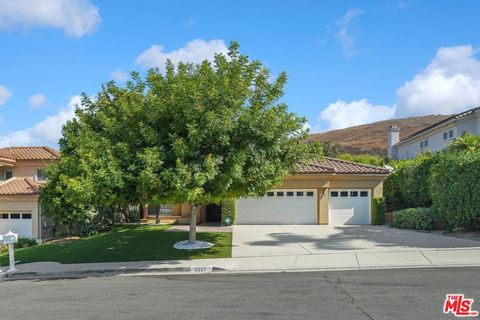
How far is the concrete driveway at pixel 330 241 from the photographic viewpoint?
1515cm

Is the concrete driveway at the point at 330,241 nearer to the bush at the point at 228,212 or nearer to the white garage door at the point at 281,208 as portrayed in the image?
the bush at the point at 228,212

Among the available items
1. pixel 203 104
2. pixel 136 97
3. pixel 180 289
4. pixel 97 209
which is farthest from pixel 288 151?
pixel 97 209

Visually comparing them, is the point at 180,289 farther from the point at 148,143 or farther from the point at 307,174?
the point at 307,174

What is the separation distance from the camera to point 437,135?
3416cm

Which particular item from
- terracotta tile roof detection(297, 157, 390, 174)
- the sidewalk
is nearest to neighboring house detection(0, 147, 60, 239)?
the sidewalk

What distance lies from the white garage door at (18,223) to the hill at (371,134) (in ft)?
222

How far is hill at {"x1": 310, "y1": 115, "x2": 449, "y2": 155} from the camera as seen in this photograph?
89769 mm

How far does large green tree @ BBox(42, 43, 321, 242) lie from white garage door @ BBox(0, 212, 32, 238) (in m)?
13.5

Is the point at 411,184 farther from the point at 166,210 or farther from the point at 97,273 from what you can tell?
the point at 97,273

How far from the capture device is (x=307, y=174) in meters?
23.9

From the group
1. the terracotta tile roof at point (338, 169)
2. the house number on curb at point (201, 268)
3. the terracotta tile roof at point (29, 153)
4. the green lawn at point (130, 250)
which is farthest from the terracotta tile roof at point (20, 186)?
the house number on curb at point (201, 268)

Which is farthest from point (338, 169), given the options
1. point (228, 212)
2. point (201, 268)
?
point (201, 268)

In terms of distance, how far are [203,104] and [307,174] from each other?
38.1 feet

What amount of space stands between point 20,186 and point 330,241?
19392 millimetres
